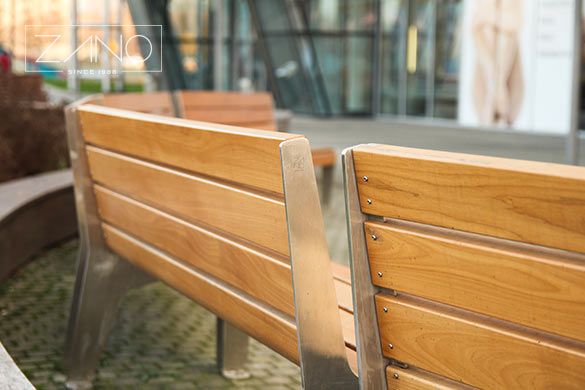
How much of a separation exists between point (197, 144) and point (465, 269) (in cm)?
105

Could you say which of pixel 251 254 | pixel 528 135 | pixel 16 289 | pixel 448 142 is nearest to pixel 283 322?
pixel 251 254

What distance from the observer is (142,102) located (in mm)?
6047

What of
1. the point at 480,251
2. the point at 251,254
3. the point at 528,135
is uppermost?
the point at 480,251

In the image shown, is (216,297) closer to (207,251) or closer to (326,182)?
(207,251)

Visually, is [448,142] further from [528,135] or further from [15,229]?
[15,229]

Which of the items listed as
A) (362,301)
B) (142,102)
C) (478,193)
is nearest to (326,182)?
(142,102)

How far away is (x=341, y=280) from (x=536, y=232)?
5.06ft

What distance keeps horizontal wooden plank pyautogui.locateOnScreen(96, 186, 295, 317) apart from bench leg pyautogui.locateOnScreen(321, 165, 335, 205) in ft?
15.7

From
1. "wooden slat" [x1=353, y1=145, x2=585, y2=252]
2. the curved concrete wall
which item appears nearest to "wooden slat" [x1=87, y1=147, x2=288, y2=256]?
"wooden slat" [x1=353, y1=145, x2=585, y2=252]

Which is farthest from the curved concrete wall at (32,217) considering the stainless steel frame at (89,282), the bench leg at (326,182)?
the bench leg at (326,182)

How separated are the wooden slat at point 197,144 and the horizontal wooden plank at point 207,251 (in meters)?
0.18

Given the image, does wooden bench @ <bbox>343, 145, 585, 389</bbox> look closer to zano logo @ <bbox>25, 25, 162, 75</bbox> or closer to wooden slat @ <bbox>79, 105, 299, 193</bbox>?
wooden slat @ <bbox>79, 105, 299, 193</bbox>

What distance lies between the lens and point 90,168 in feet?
12.1

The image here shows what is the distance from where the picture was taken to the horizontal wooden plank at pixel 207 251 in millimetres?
2332
